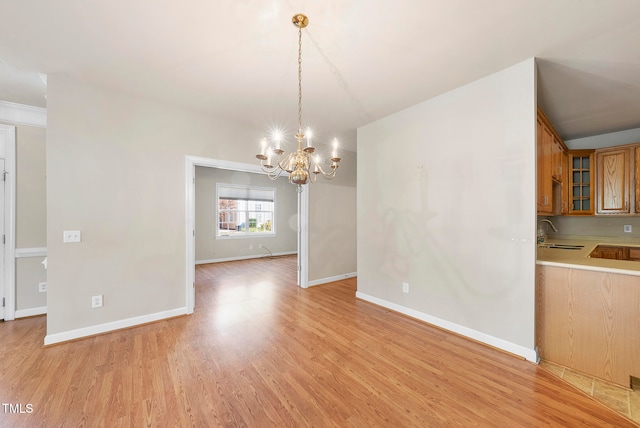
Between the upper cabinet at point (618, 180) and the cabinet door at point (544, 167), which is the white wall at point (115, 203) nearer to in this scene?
the cabinet door at point (544, 167)

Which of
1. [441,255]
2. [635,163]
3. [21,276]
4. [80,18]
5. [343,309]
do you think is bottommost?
[343,309]

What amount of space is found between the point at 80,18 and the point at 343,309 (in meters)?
3.88

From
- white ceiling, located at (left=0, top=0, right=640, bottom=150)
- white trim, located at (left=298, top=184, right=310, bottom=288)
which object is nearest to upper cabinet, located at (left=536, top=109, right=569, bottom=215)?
white ceiling, located at (left=0, top=0, right=640, bottom=150)

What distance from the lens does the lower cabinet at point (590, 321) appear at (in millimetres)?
1995

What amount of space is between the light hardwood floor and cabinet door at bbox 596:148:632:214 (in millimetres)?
3511

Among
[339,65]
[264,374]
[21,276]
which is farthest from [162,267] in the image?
[339,65]

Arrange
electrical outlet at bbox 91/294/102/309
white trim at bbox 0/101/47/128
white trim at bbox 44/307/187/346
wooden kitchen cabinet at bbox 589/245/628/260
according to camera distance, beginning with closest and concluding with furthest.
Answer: white trim at bbox 44/307/187/346
electrical outlet at bbox 91/294/102/309
white trim at bbox 0/101/47/128
wooden kitchen cabinet at bbox 589/245/628/260

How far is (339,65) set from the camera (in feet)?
7.88

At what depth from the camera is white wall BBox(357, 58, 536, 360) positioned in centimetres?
238

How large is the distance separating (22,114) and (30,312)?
8.34 ft

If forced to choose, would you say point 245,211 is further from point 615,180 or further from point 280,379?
point 615,180

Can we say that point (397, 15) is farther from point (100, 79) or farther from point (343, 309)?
point (343, 309)

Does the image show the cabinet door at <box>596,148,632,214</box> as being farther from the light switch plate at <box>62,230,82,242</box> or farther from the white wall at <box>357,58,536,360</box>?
the light switch plate at <box>62,230,82,242</box>

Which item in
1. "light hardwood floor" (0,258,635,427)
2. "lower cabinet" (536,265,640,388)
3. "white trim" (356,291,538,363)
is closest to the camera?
"light hardwood floor" (0,258,635,427)
